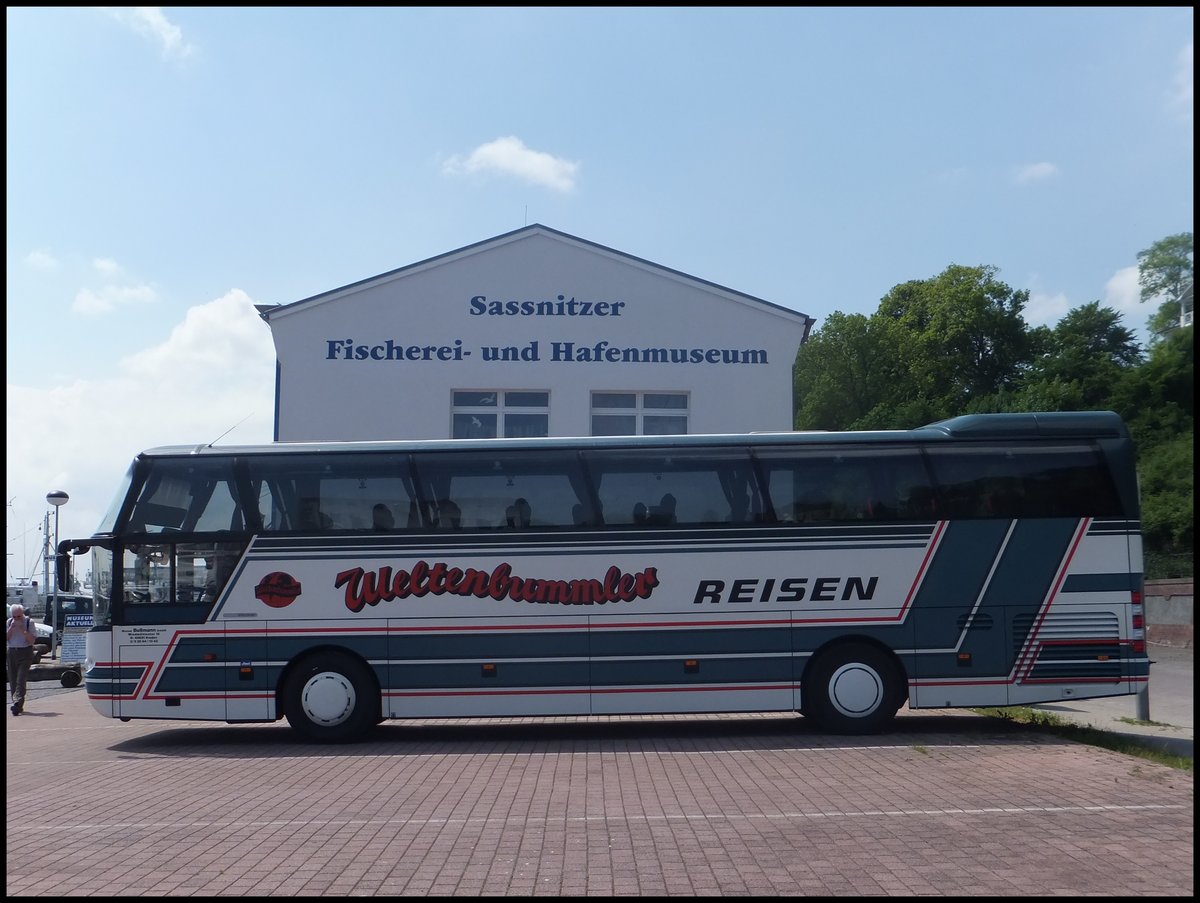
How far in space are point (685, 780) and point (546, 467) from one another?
443cm

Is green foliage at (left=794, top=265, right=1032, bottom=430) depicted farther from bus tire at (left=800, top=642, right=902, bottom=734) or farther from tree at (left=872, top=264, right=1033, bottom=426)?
bus tire at (left=800, top=642, right=902, bottom=734)

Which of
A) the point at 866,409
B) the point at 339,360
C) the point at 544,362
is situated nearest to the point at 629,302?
the point at 544,362

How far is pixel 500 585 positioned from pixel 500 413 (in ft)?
45.6

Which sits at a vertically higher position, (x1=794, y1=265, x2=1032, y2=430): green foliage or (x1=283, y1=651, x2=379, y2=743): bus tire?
(x1=794, y1=265, x2=1032, y2=430): green foliage

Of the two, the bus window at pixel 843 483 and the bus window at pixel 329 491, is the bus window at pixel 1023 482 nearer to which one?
the bus window at pixel 843 483

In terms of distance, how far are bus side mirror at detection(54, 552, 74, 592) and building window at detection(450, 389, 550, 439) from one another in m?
13.6

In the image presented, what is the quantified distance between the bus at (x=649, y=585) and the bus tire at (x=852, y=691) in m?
0.03

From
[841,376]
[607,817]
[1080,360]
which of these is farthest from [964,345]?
[607,817]

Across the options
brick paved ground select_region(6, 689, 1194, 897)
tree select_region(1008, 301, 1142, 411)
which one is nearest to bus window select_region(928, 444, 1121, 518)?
brick paved ground select_region(6, 689, 1194, 897)

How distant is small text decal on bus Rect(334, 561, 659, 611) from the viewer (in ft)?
43.8

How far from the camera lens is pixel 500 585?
13359 millimetres

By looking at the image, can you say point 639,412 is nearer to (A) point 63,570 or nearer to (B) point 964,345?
(A) point 63,570

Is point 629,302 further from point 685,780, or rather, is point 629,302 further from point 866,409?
point 866,409

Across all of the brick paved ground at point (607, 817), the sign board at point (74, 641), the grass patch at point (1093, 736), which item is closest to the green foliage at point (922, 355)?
the grass patch at point (1093, 736)
